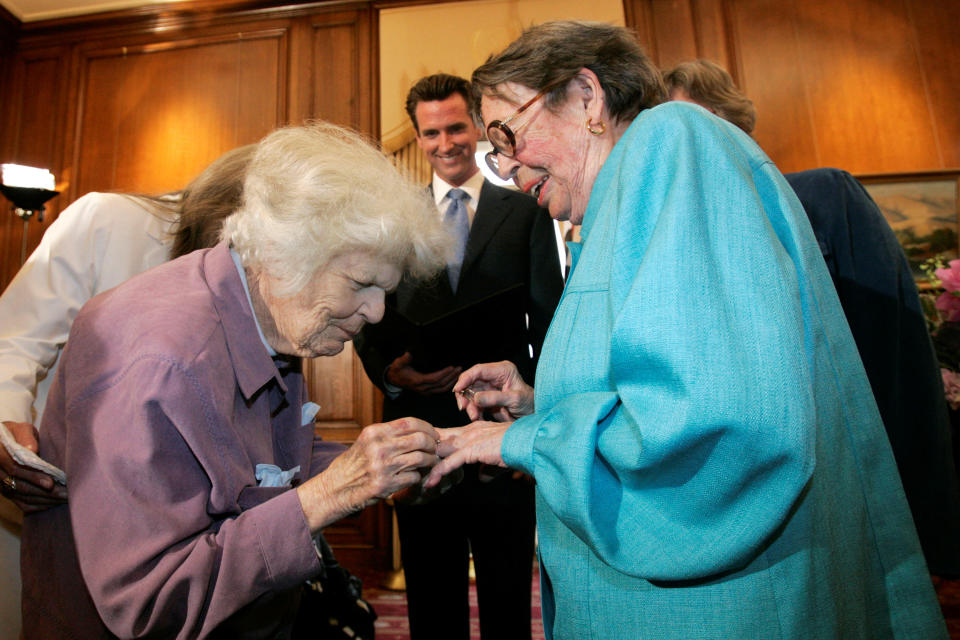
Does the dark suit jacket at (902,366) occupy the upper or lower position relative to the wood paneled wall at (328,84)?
lower

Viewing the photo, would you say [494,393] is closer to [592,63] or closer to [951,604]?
[592,63]

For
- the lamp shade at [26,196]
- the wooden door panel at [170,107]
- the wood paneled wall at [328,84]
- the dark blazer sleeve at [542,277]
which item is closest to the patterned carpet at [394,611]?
the wood paneled wall at [328,84]

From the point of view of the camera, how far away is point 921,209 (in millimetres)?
4277

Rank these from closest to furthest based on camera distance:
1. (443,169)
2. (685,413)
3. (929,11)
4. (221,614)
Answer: (685,413), (221,614), (443,169), (929,11)

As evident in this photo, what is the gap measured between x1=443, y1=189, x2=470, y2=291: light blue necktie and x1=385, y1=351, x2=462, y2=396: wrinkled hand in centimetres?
41

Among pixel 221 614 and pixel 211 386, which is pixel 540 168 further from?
pixel 221 614

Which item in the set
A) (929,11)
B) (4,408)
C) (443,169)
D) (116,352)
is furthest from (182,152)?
(929,11)

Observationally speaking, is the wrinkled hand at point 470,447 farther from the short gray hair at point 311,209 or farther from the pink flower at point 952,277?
the pink flower at point 952,277

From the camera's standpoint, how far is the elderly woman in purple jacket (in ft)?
3.11

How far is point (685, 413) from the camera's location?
622mm

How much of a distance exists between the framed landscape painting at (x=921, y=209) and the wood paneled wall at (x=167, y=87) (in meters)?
3.78

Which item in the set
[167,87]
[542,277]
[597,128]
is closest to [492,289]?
[542,277]

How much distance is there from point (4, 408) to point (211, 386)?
27.1 inches

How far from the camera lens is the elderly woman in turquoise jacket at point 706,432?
642 mm
